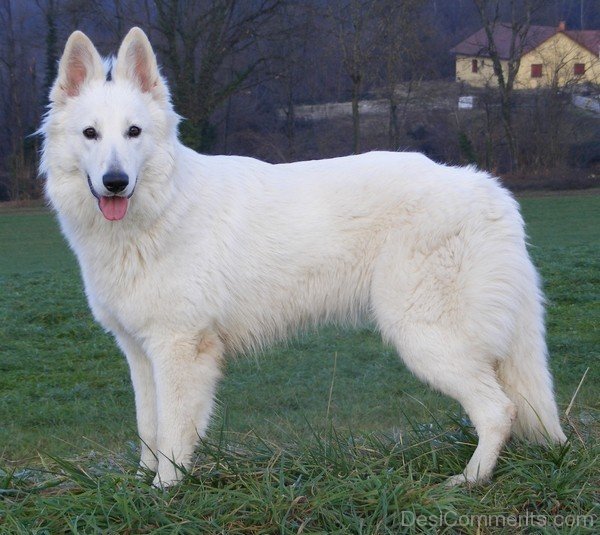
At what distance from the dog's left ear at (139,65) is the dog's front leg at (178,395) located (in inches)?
58.2

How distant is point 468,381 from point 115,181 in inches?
85.1

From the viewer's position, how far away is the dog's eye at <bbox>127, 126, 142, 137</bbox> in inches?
179

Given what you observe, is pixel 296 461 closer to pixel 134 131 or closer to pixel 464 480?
pixel 464 480

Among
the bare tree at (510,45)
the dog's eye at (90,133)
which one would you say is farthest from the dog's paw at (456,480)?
the bare tree at (510,45)

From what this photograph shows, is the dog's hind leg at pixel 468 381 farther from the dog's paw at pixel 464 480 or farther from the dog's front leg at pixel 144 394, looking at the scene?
→ the dog's front leg at pixel 144 394

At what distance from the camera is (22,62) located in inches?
1688

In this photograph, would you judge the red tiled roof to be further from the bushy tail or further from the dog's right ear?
the dog's right ear

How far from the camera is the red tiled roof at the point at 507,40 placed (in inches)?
1513

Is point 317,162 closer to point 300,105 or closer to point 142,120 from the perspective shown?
point 142,120

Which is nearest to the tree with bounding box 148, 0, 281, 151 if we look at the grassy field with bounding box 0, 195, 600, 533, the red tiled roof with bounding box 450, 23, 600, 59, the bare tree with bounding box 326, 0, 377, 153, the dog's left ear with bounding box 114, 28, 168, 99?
the bare tree with bounding box 326, 0, 377, 153

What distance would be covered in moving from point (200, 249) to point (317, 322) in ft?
2.74

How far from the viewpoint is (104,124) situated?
14.8 ft

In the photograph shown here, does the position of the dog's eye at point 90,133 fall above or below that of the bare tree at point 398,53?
below

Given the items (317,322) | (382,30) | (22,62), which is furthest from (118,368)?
(22,62)
